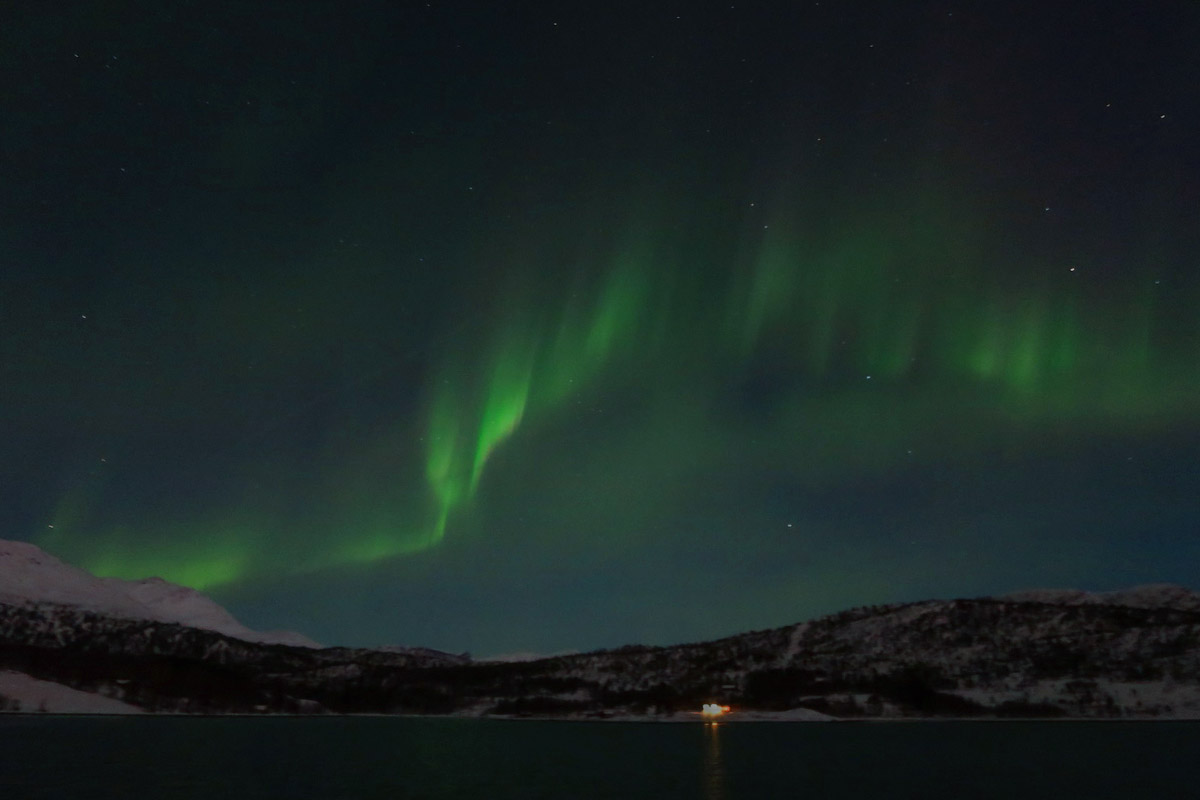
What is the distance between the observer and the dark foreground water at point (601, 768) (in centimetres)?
8050

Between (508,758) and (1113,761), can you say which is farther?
(508,758)

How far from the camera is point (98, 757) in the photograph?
120 m

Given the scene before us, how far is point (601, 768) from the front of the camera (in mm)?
107625

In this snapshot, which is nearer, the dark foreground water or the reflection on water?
the reflection on water

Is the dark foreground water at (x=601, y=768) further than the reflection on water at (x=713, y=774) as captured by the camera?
Yes

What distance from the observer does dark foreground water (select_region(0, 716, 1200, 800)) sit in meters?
80.5

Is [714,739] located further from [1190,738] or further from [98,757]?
[98,757]

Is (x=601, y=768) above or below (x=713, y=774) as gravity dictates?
below

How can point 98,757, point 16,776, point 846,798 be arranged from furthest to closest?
point 98,757 < point 16,776 < point 846,798

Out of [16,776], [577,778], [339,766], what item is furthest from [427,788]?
[16,776]

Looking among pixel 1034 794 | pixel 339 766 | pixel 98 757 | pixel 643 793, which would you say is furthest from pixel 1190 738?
pixel 98 757

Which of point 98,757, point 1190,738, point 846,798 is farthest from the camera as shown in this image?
point 1190,738

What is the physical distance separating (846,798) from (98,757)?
316ft

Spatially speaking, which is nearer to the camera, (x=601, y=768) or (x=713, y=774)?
(x=713, y=774)
